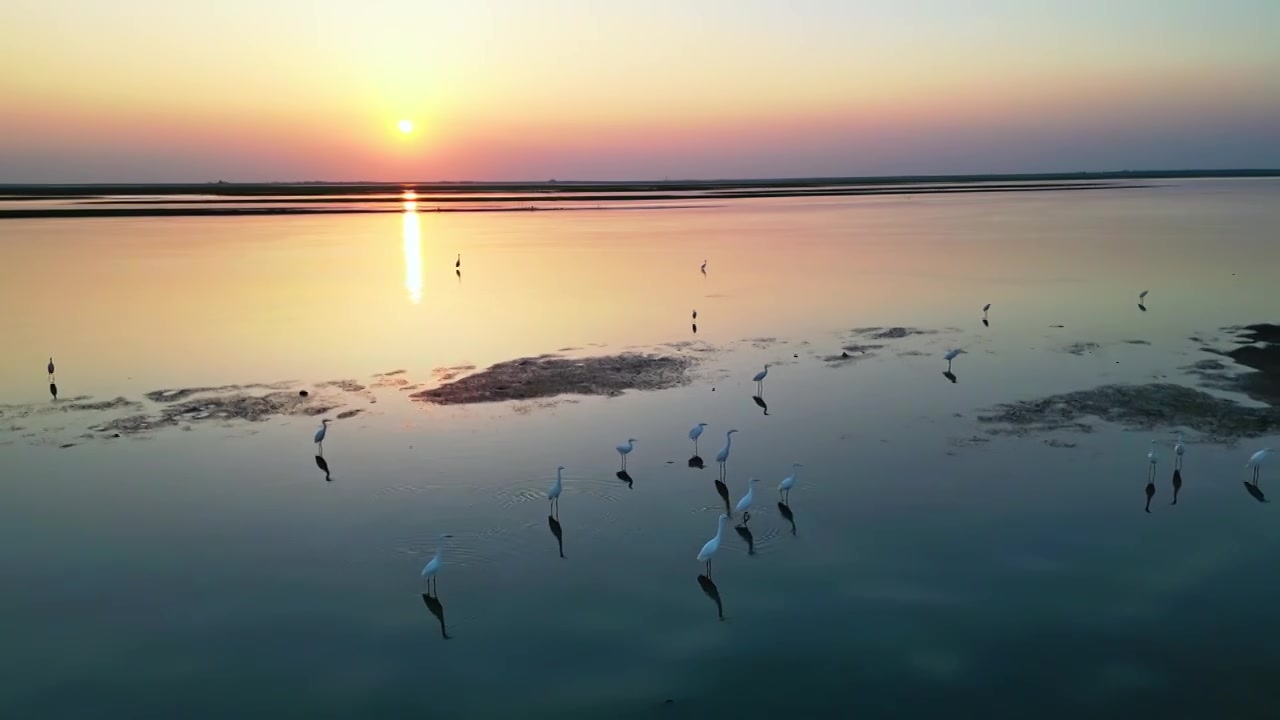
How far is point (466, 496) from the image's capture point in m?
13.1


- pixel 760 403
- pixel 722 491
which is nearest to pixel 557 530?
pixel 722 491

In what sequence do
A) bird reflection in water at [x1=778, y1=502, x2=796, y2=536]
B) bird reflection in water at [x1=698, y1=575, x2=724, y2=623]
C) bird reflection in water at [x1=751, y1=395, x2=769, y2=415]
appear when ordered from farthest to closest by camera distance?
bird reflection in water at [x1=751, y1=395, x2=769, y2=415]
bird reflection in water at [x1=778, y1=502, x2=796, y2=536]
bird reflection in water at [x1=698, y1=575, x2=724, y2=623]

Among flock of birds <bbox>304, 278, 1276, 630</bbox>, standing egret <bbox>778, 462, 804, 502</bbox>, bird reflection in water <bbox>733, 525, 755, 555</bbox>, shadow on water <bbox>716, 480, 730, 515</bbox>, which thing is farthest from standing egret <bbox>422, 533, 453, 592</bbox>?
standing egret <bbox>778, 462, 804, 502</bbox>

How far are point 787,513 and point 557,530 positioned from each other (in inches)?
134

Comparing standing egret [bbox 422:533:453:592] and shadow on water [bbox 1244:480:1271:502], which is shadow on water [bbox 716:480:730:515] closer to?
standing egret [bbox 422:533:453:592]

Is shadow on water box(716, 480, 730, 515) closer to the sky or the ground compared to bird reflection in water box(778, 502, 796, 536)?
closer to the sky

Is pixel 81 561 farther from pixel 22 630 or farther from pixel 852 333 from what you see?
pixel 852 333

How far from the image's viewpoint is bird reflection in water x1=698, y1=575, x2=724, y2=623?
9.77 metres

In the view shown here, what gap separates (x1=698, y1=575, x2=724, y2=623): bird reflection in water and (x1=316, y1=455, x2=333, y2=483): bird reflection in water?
6893 millimetres

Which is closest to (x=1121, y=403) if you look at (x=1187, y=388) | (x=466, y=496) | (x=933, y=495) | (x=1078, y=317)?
(x=1187, y=388)

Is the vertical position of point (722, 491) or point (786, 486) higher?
point (786, 486)

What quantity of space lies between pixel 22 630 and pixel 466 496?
5702 millimetres

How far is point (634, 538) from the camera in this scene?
11.7 m

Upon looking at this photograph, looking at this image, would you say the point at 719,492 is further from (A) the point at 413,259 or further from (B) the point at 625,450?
(A) the point at 413,259
